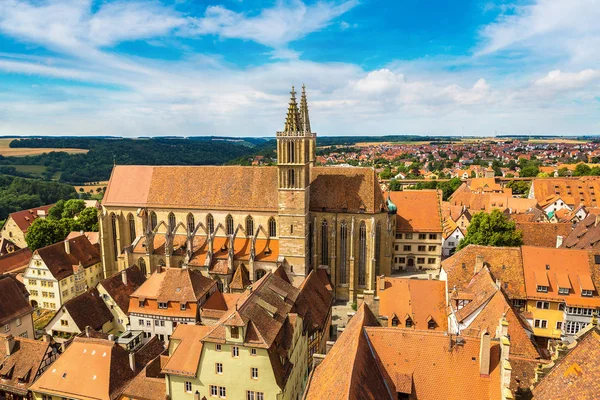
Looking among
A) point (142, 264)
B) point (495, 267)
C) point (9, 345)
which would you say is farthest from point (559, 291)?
point (142, 264)

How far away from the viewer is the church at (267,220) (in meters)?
53.7

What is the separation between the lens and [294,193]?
5309 centimetres

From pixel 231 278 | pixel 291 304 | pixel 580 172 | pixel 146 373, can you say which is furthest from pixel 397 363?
pixel 580 172

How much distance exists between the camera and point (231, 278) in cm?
5416

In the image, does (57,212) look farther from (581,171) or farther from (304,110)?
(581,171)

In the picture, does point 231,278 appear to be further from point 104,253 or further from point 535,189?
point 535,189

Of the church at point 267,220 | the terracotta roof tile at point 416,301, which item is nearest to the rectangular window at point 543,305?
the terracotta roof tile at point 416,301

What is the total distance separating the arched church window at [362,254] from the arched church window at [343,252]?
185 cm

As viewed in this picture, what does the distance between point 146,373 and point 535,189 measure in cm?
10902

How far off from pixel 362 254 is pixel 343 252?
2.70 m

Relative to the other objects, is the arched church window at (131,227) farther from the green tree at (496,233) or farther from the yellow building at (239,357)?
the green tree at (496,233)

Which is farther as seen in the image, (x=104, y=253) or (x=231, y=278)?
(x=104, y=253)

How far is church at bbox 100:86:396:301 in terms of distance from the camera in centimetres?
5372

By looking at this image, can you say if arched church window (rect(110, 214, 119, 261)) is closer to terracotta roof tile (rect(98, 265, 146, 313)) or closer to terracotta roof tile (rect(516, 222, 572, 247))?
terracotta roof tile (rect(98, 265, 146, 313))
